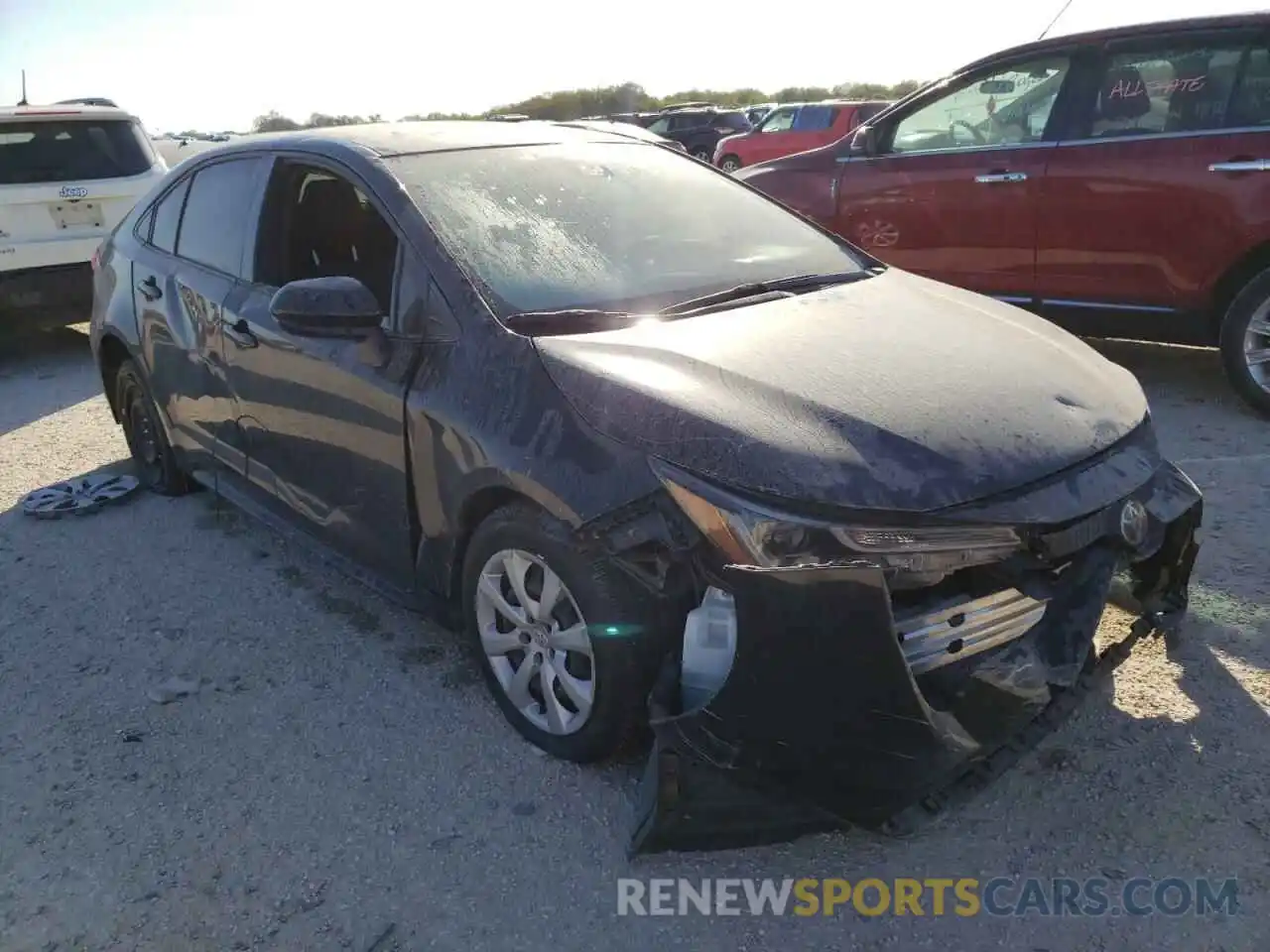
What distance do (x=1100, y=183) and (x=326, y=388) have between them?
405 centimetres

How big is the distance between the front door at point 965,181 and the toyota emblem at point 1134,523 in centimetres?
348

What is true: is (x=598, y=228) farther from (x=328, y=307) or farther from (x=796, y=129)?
(x=796, y=129)

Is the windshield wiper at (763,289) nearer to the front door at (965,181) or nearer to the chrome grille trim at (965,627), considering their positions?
the chrome grille trim at (965,627)

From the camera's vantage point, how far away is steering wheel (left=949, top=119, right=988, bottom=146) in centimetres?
585

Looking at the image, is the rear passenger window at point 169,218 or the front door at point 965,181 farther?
the front door at point 965,181

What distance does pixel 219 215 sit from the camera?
160 inches

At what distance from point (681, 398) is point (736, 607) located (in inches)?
20.8

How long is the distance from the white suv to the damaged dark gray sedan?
4507 mm

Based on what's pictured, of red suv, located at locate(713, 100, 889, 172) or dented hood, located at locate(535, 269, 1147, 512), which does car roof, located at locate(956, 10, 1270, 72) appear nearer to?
dented hood, located at locate(535, 269, 1147, 512)

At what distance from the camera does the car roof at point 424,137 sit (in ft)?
11.3

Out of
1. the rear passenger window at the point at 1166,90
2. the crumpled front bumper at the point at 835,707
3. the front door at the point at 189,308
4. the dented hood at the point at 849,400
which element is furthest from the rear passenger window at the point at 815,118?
the crumpled front bumper at the point at 835,707

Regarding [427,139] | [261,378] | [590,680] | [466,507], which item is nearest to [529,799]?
[590,680]

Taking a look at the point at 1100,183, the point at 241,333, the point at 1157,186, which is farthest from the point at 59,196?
the point at 1157,186

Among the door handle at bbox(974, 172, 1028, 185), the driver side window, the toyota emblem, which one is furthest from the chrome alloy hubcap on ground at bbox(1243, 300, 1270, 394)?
the toyota emblem
